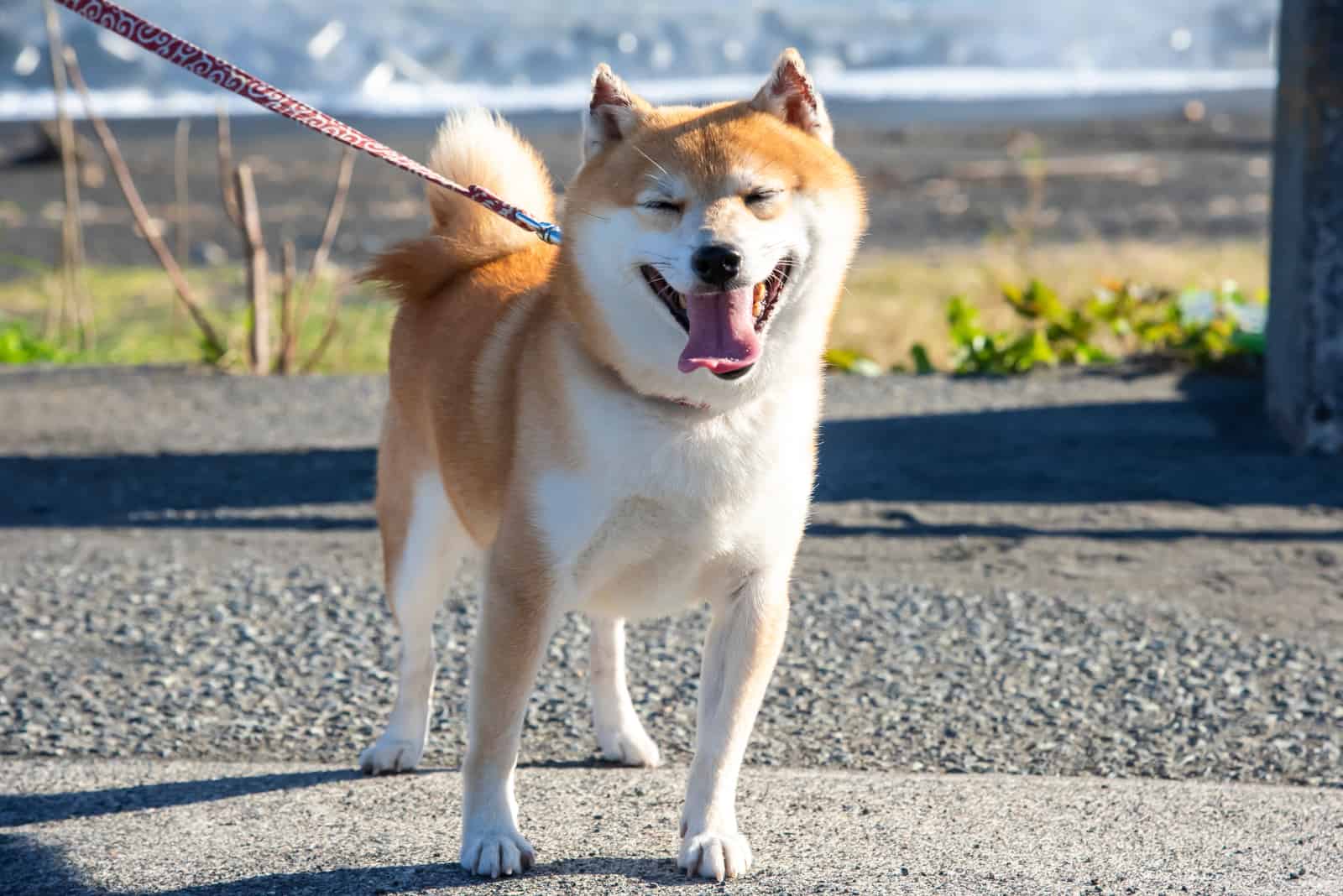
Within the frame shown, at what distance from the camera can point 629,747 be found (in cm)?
388

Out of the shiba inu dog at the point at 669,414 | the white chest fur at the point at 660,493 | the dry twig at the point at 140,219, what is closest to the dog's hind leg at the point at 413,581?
the shiba inu dog at the point at 669,414

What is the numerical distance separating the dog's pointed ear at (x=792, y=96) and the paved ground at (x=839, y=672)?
1489mm

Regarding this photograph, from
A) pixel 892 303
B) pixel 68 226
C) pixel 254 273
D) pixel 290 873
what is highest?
pixel 68 226

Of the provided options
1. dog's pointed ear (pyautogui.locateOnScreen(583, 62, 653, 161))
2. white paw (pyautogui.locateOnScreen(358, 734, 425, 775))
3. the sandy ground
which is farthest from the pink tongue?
the sandy ground

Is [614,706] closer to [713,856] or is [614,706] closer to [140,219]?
[713,856]

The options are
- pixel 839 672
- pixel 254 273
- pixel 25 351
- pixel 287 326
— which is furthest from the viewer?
pixel 25 351

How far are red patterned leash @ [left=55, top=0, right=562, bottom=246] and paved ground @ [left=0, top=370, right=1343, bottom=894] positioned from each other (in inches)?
52.7

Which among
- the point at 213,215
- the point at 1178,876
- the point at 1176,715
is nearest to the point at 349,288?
the point at 213,215

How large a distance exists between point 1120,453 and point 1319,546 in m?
1.25

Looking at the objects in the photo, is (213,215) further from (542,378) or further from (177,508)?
(542,378)

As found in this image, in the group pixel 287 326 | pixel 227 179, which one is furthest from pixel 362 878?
pixel 227 179

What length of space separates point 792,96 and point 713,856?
152 cm

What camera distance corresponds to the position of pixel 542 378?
3.16 meters

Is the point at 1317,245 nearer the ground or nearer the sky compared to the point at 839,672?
nearer the sky
